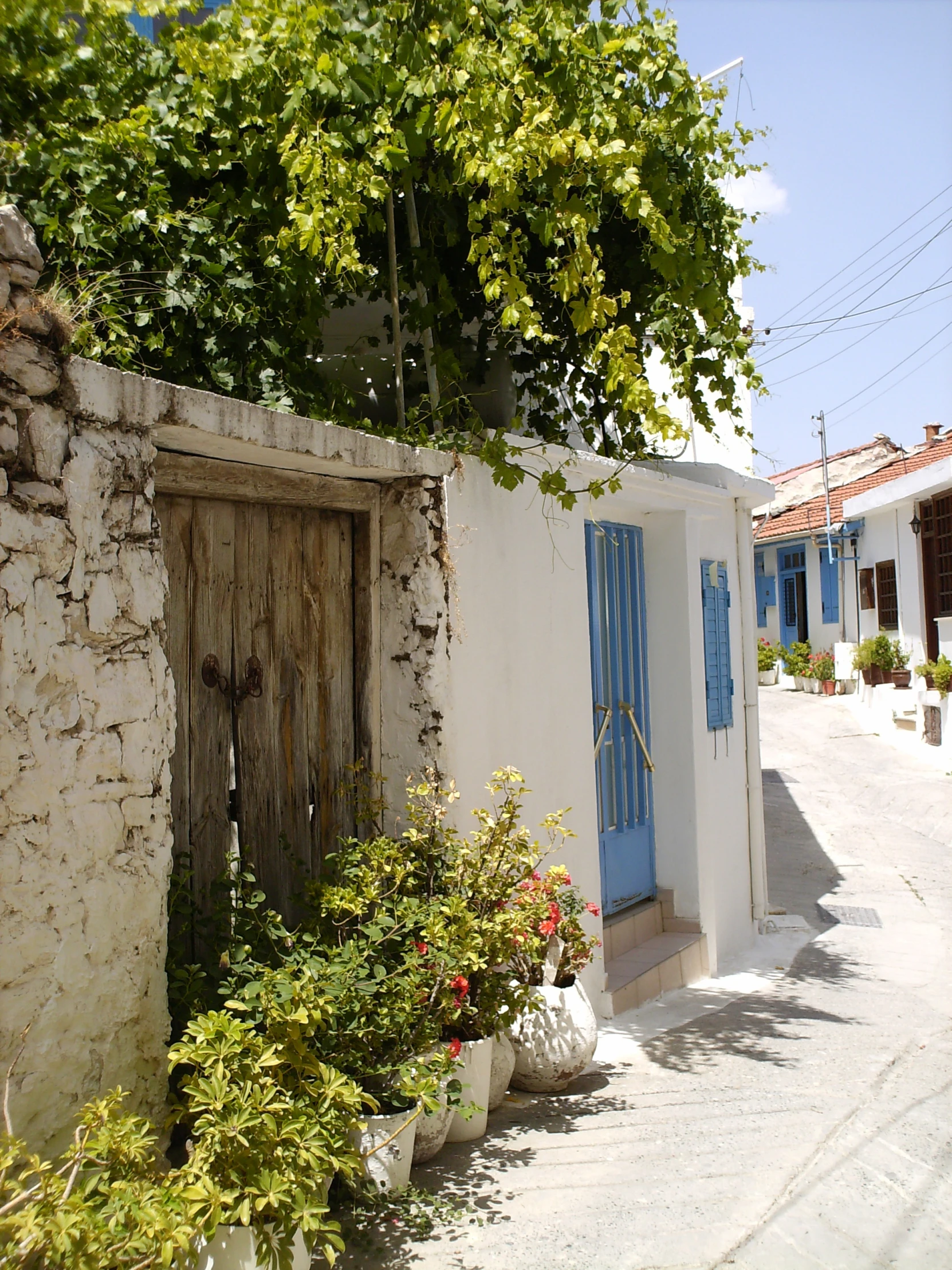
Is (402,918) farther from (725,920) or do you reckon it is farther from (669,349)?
(725,920)

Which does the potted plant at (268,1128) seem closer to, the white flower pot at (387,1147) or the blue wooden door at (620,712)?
the white flower pot at (387,1147)

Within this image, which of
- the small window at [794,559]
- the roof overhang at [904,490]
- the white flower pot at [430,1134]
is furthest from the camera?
the small window at [794,559]

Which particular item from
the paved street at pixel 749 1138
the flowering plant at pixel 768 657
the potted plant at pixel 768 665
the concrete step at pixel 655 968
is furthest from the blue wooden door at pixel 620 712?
the potted plant at pixel 768 665

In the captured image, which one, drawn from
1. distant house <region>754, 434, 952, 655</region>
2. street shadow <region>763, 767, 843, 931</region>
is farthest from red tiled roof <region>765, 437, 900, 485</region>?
street shadow <region>763, 767, 843, 931</region>

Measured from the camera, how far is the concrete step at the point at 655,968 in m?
5.41

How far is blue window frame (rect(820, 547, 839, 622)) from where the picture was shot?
19.5 metres

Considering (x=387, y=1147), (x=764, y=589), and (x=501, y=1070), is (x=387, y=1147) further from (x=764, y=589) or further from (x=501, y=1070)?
(x=764, y=589)

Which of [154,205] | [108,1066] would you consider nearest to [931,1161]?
[108,1066]

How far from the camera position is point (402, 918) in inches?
135

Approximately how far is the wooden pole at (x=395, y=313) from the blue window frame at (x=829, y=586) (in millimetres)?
16437

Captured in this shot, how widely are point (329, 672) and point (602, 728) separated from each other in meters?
2.39

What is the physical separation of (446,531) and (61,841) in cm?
196

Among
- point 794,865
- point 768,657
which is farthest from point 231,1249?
point 768,657

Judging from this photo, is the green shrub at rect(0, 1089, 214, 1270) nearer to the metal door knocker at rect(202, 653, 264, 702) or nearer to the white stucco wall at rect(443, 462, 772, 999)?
the metal door knocker at rect(202, 653, 264, 702)
